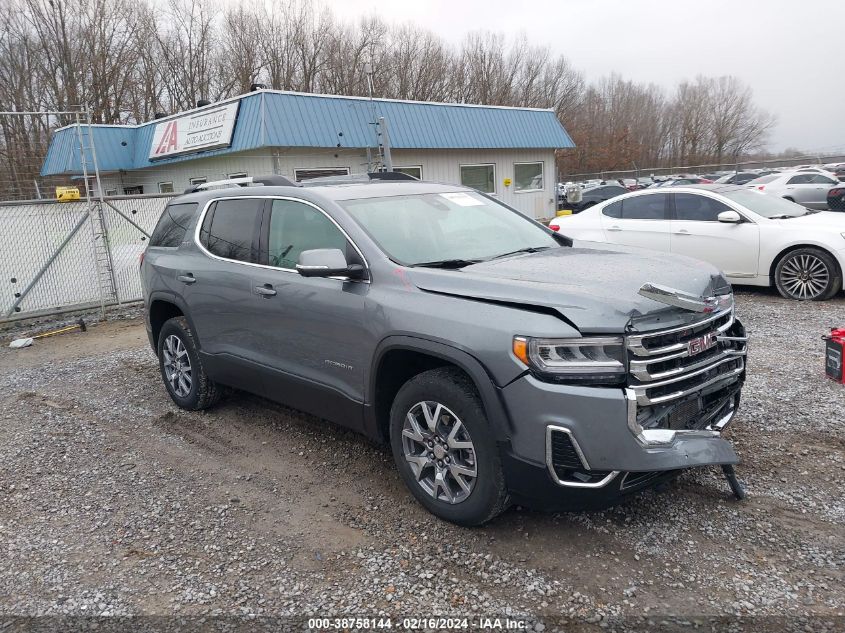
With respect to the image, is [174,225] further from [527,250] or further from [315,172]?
[315,172]

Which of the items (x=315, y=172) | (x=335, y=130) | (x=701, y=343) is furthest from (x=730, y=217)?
(x=315, y=172)

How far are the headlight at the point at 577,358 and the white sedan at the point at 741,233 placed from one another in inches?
278

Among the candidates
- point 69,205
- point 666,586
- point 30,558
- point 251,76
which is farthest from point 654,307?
point 251,76

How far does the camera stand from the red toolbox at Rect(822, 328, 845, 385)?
5.19m

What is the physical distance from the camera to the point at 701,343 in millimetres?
3256

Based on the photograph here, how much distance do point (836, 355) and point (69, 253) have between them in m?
10.8

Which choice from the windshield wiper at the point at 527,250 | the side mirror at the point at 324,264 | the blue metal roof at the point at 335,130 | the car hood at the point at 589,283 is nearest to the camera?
the car hood at the point at 589,283

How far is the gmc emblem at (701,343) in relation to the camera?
125 inches

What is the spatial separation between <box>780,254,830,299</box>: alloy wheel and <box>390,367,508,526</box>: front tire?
7.25 metres

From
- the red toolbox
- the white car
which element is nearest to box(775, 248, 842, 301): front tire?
the red toolbox

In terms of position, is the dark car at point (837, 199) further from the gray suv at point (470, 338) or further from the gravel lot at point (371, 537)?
the gray suv at point (470, 338)

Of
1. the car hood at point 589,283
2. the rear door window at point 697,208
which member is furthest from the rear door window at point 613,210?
the car hood at point 589,283

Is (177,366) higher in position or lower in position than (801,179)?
lower

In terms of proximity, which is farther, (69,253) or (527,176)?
(527,176)
